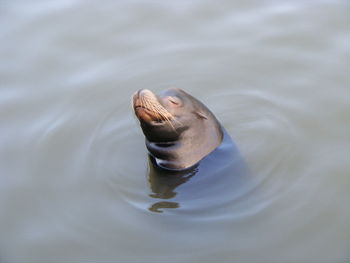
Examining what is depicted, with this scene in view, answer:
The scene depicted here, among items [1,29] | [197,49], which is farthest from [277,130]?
[1,29]

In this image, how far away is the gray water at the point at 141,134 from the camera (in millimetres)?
5250

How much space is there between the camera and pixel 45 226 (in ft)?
18.1

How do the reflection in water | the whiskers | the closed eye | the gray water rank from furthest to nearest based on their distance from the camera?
the closed eye < the reflection in water < the whiskers < the gray water

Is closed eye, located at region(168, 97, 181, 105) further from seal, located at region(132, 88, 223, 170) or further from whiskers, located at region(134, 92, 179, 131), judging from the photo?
whiskers, located at region(134, 92, 179, 131)

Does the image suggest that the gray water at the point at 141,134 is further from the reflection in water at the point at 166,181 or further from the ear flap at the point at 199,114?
the ear flap at the point at 199,114

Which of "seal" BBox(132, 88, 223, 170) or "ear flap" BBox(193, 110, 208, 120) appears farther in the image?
"ear flap" BBox(193, 110, 208, 120)

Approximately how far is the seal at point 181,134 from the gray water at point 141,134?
31 cm

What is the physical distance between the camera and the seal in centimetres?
583

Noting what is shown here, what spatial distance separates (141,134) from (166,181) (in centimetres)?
88

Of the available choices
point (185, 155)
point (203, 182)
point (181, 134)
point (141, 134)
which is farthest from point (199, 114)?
point (141, 134)

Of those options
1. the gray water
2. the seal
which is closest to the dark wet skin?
the seal

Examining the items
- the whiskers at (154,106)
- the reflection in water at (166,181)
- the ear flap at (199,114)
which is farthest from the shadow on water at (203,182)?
the whiskers at (154,106)

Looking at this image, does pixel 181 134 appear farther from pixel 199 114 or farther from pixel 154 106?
pixel 154 106

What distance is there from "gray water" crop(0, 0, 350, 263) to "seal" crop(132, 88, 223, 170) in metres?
0.31
